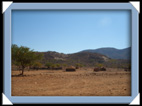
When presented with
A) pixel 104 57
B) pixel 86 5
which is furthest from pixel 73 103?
pixel 104 57

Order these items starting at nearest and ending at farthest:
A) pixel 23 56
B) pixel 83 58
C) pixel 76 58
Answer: pixel 23 56 < pixel 76 58 < pixel 83 58

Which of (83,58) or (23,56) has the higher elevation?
(23,56)

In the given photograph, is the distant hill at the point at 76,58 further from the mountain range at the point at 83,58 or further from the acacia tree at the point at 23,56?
the acacia tree at the point at 23,56

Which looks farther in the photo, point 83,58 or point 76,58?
point 83,58

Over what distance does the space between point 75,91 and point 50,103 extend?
2.14 m

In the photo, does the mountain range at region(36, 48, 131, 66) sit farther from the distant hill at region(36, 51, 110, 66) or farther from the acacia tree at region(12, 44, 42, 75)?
the acacia tree at region(12, 44, 42, 75)

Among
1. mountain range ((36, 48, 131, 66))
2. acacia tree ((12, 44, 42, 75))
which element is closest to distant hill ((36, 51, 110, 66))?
mountain range ((36, 48, 131, 66))

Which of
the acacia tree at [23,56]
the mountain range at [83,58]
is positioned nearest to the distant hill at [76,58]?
the mountain range at [83,58]

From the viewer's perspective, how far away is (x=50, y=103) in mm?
9969

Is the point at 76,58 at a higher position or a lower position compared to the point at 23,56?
lower

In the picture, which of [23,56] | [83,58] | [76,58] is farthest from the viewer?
[83,58]

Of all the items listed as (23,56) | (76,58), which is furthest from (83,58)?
(23,56)

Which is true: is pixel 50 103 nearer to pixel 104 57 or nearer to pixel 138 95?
pixel 138 95

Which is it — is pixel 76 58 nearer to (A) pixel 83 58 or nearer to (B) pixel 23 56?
(A) pixel 83 58
